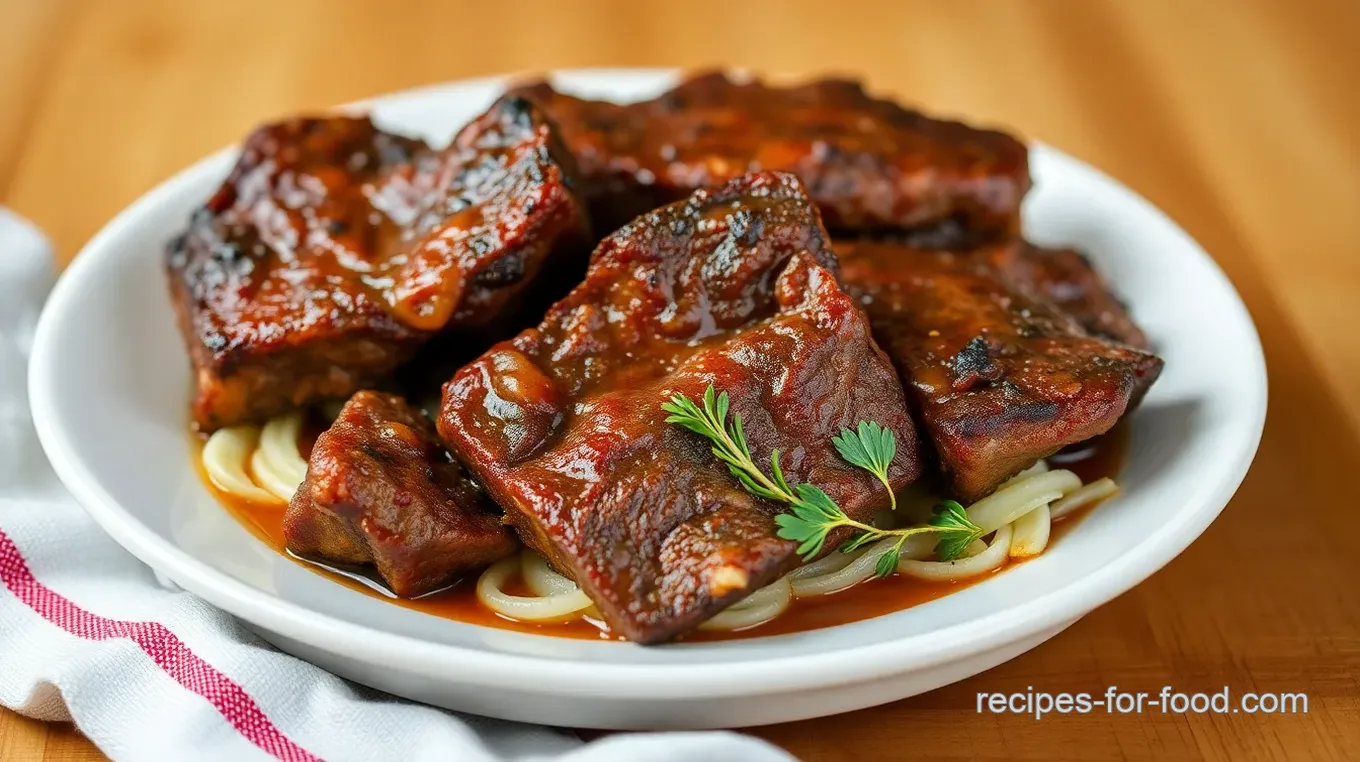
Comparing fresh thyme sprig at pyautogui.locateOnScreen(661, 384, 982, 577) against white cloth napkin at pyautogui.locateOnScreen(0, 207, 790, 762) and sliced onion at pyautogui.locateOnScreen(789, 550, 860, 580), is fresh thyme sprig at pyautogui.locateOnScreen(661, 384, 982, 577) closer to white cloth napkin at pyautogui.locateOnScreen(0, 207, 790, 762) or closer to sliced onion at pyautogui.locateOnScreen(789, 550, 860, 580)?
sliced onion at pyautogui.locateOnScreen(789, 550, 860, 580)

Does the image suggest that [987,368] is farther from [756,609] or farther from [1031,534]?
[756,609]

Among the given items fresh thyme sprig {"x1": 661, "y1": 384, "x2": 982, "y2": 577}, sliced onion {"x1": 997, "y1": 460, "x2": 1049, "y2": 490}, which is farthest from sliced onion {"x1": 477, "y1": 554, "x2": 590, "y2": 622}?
sliced onion {"x1": 997, "y1": 460, "x2": 1049, "y2": 490}

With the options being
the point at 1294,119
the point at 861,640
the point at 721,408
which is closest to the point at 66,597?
the point at 721,408

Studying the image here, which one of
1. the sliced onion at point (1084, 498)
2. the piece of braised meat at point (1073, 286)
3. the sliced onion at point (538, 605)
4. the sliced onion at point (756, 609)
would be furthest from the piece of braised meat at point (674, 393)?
the piece of braised meat at point (1073, 286)

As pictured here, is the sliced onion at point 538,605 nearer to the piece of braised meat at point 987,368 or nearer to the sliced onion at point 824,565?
the sliced onion at point 824,565

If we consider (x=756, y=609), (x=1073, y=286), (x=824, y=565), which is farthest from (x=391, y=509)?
(x=1073, y=286)

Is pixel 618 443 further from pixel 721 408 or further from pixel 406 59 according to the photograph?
pixel 406 59
